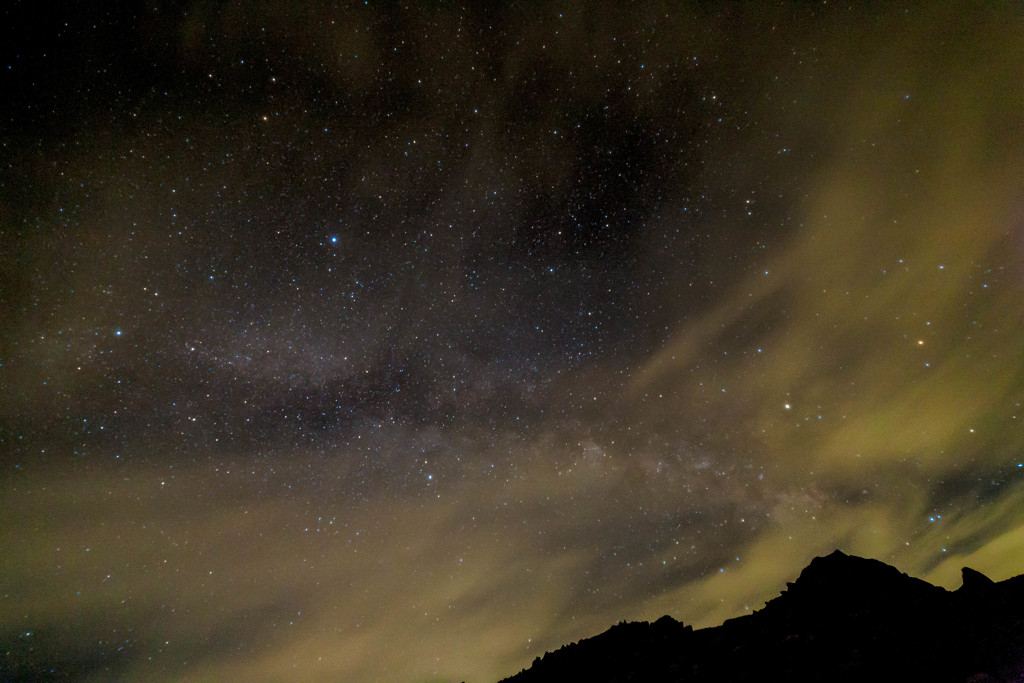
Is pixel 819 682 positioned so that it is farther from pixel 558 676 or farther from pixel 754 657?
pixel 558 676

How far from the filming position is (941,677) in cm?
1036

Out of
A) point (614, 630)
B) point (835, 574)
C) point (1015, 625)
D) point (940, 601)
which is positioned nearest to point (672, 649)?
point (614, 630)

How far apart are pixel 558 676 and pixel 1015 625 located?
16328mm

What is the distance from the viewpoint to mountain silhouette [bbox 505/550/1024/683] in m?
11.0

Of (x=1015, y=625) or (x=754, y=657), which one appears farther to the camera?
(x=754, y=657)

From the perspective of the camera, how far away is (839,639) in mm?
13883

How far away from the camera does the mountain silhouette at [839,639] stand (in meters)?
11.0

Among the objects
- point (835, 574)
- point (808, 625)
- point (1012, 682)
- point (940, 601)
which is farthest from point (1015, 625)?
point (835, 574)

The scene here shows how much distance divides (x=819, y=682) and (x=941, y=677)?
2.58 meters

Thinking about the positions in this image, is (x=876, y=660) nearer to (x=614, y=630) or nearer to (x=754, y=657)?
(x=754, y=657)

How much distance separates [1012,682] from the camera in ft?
30.8

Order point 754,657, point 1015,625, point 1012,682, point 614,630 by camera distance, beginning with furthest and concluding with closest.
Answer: point 614,630 < point 754,657 < point 1015,625 < point 1012,682

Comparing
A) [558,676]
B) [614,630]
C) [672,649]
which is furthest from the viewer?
[614,630]

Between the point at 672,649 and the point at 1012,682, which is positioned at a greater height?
the point at 672,649
